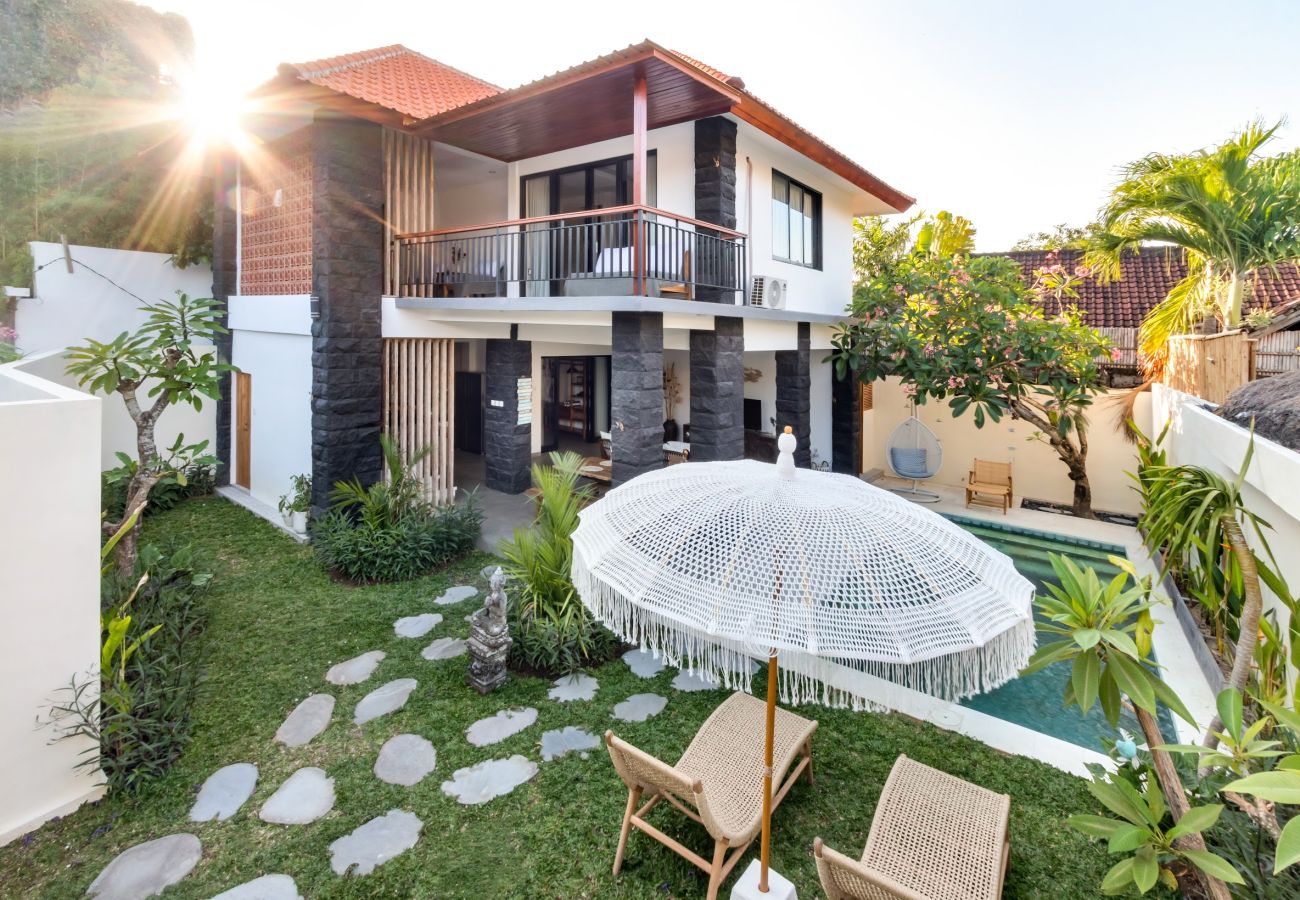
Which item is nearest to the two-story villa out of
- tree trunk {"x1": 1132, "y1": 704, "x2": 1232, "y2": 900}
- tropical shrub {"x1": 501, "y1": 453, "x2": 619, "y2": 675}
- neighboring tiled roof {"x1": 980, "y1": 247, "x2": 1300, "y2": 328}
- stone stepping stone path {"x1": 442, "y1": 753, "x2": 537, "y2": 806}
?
tropical shrub {"x1": 501, "y1": 453, "x2": 619, "y2": 675}

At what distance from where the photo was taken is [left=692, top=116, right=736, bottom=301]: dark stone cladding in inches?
361

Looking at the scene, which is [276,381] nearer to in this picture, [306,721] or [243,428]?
[243,428]

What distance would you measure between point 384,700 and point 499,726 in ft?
3.93

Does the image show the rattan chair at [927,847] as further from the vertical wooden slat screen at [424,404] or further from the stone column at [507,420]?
the stone column at [507,420]

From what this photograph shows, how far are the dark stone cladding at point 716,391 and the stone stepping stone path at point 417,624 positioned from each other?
4.29 metres

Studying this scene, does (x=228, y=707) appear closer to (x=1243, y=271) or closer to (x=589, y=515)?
(x=589, y=515)

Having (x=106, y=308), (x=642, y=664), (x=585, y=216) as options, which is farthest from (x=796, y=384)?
(x=106, y=308)

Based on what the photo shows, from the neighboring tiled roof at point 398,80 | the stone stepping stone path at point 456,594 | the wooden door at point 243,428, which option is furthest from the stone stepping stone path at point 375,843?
the wooden door at point 243,428

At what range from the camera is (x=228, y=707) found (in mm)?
5422

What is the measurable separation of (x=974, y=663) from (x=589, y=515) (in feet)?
7.02

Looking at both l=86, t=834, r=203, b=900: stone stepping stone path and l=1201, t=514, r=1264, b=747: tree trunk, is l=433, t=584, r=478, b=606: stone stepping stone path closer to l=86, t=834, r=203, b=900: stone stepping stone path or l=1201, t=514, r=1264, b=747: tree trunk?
l=86, t=834, r=203, b=900: stone stepping stone path

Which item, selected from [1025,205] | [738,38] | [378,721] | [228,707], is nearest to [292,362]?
[228,707]

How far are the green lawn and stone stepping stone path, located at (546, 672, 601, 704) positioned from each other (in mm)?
108

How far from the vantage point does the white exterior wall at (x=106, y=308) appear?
36.5ft
